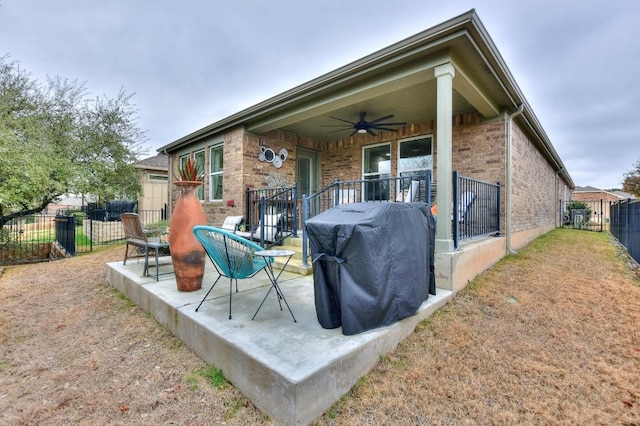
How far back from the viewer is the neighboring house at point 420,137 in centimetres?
375

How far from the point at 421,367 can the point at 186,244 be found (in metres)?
2.55

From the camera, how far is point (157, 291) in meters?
3.30

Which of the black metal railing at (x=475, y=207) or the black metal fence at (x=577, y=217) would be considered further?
the black metal fence at (x=577, y=217)

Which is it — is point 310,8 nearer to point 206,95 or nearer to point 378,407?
point 206,95

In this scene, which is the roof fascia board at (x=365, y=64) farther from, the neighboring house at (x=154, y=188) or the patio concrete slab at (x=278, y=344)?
the neighboring house at (x=154, y=188)

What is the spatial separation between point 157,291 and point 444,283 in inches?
128

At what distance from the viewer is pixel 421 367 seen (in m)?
2.23

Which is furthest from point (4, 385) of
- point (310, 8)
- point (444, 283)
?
point (310, 8)

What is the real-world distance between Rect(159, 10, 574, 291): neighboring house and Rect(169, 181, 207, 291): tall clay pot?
2766 mm

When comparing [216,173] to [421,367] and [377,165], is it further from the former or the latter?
[421,367]

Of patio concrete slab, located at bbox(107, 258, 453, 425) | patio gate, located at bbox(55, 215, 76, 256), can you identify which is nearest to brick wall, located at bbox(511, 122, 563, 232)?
patio concrete slab, located at bbox(107, 258, 453, 425)

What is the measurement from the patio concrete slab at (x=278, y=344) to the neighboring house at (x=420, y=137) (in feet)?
5.61

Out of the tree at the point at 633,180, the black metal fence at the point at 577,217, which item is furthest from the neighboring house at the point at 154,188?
the tree at the point at 633,180

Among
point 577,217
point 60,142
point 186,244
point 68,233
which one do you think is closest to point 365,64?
point 186,244
